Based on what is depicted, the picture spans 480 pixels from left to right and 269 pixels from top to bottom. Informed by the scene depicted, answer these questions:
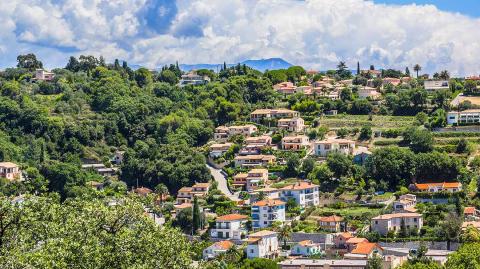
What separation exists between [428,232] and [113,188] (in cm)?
2389

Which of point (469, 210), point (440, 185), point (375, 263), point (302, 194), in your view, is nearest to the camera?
point (375, 263)

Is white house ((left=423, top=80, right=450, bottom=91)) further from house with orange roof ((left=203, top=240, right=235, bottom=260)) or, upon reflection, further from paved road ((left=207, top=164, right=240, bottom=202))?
house with orange roof ((left=203, top=240, right=235, bottom=260))

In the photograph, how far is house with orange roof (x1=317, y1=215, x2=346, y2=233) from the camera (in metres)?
50.5

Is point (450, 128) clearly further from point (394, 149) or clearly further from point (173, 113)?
point (173, 113)

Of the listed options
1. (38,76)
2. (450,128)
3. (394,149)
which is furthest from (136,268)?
(38,76)

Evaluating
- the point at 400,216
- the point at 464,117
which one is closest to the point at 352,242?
the point at 400,216

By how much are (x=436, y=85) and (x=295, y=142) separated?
65.9 ft

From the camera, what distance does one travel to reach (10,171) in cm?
6291

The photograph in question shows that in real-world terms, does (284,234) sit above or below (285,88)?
below

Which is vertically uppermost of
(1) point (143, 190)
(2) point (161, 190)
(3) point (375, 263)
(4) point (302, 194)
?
(4) point (302, 194)

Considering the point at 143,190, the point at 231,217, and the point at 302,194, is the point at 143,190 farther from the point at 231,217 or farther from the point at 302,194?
the point at 302,194

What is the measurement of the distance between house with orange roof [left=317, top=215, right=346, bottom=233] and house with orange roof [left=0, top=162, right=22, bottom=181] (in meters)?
23.8

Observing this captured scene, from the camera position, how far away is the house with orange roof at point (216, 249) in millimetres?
47725

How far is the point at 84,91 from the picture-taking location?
8344 cm
